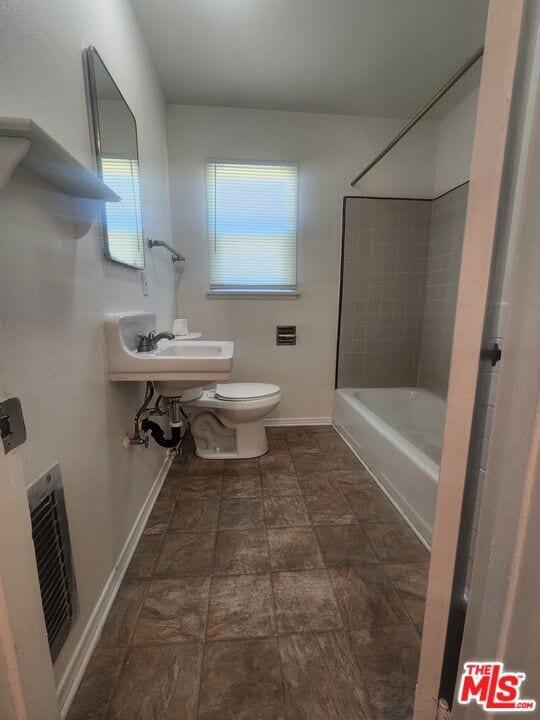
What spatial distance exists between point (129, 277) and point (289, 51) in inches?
62.0

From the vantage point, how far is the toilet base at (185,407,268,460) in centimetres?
216

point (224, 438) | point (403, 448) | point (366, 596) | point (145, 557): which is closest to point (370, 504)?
point (403, 448)

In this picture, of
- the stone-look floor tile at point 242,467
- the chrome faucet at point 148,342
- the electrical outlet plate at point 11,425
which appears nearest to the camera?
the electrical outlet plate at point 11,425

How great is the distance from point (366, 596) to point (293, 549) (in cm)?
34

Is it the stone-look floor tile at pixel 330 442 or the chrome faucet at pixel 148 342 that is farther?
the stone-look floor tile at pixel 330 442

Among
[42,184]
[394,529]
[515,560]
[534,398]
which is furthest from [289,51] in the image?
[394,529]

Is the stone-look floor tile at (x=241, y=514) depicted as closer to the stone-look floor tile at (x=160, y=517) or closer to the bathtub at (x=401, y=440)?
the stone-look floor tile at (x=160, y=517)

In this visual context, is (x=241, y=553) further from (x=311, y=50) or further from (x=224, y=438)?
(x=311, y=50)

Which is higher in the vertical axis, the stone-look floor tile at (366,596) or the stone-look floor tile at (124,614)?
the stone-look floor tile at (366,596)

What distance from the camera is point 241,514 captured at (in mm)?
1615

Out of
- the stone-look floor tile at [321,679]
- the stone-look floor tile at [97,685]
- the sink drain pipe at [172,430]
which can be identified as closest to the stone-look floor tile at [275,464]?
the sink drain pipe at [172,430]

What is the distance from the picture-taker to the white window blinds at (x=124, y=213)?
3.92ft

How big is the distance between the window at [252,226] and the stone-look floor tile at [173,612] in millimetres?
1891

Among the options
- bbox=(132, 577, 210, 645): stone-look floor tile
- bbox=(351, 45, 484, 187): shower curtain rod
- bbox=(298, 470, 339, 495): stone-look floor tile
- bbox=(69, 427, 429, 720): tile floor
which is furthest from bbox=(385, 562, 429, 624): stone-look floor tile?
bbox=(351, 45, 484, 187): shower curtain rod
